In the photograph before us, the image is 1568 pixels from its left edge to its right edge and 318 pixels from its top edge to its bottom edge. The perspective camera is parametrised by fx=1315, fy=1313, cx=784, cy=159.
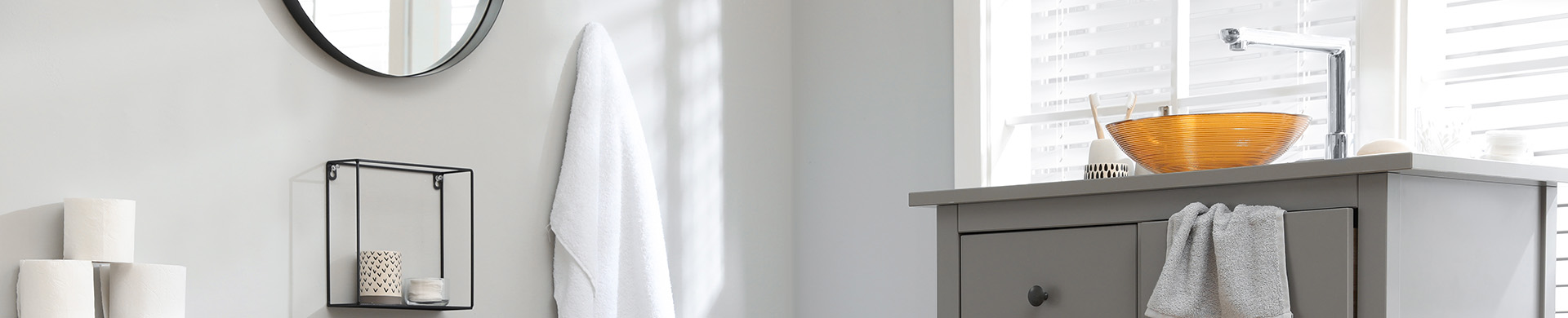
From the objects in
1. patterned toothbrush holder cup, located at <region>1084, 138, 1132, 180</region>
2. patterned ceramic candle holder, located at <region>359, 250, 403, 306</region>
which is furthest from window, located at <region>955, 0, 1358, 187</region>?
patterned ceramic candle holder, located at <region>359, 250, 403, 306</region>

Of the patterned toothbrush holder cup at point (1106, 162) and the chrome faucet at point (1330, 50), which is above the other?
the chrome faucet at point (1330, 50)

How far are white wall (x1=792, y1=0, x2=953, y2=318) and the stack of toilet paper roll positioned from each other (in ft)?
4.42

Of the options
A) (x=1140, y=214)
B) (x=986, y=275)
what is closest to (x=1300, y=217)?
(x=1140, y=214)

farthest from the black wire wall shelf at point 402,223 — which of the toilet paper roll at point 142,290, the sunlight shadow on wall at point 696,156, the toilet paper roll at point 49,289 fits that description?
the sunlight shadow on wall at point 696,156

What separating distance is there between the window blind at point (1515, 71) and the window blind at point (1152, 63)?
143 millimetres

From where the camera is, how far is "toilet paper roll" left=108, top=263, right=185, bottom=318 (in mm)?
1379

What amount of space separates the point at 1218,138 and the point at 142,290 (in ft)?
4.07

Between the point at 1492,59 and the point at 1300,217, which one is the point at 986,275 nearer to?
the point at 1300,217

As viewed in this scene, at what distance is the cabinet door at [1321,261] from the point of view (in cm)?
134

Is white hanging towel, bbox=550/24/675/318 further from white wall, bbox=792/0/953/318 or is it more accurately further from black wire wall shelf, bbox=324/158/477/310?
white wall, bbox=792/0/953/318

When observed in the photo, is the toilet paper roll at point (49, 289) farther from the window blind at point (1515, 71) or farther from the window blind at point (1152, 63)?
the window blind at point (1515, 71)

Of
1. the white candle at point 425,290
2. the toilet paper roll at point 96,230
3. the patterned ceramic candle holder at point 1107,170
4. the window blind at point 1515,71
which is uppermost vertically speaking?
the window blind at point 1515,71

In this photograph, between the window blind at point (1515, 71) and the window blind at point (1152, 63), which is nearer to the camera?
the window blind at point (1515, 71)

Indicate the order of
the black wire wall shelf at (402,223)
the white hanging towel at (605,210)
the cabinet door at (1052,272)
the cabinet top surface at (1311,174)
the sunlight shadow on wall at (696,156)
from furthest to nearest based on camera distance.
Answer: the sunlight shadow on wall at (696,156) → the white hanging towel at (605,210) → the black wire wall shelf at (402,223) → the cabinet door at (1052,272) → the cabinet top surface at (1311,174)
